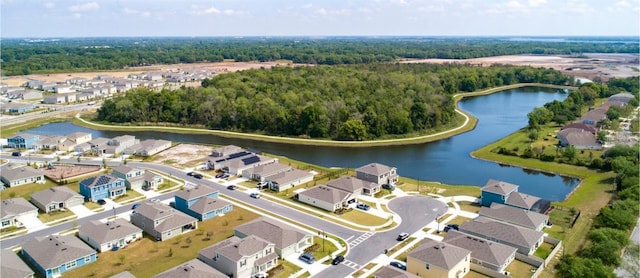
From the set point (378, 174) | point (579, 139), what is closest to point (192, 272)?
point (378, 174)

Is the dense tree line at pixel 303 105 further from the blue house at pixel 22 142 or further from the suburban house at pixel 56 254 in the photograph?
the suburban house at pixel 56 254

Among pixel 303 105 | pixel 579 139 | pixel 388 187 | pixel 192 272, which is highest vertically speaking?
pixel 303 105

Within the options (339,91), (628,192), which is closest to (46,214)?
(628,192)

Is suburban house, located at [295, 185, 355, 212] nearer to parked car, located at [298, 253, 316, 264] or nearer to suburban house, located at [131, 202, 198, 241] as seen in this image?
parked car, located at [298, 253, 316, 264]

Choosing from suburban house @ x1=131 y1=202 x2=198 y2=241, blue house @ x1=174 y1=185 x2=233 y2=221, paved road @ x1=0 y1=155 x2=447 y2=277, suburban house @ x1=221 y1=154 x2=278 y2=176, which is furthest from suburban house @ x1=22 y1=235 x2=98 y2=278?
suburban house @ x1=221 y1=154 x2=278 y2=176

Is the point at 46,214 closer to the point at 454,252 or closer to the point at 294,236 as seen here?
the point at 294,236

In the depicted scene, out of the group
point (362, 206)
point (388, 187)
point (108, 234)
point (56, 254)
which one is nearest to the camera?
point (56, 254)

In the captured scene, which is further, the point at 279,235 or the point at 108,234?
the point at 108,234

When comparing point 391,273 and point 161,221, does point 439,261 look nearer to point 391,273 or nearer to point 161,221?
point 391,273
